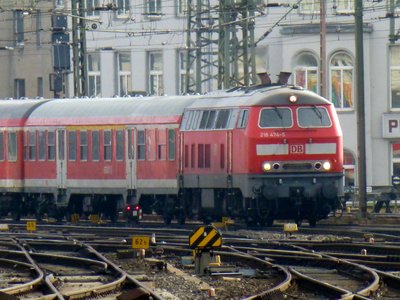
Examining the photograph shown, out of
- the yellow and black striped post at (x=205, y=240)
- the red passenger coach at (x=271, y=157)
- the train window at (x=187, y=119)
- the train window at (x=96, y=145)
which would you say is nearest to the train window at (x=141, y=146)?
the train window at (x=96, y=145)

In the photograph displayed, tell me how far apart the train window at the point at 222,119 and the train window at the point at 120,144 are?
4111mm

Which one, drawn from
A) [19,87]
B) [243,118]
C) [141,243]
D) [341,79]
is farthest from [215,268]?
[19,87]

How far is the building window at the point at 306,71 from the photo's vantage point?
60078 millimetres

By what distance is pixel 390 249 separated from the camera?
23656 millimetres

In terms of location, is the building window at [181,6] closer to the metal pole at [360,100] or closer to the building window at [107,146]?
the metal pole at [360,100]

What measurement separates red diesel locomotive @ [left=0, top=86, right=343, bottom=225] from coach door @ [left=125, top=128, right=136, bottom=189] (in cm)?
2

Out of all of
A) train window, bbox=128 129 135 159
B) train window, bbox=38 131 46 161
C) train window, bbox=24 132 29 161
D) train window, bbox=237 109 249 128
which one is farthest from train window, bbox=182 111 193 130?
train window, bbox=24 132 29 161

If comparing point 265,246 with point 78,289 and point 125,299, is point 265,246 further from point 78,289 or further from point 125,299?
point 125,299

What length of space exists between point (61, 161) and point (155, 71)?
26.2m

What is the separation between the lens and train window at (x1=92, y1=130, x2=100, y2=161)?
37.2m

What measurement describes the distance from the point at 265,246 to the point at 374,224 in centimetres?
967

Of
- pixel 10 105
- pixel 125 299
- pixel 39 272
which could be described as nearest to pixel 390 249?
pixel 39 272

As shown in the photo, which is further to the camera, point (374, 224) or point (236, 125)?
point (374, 224)

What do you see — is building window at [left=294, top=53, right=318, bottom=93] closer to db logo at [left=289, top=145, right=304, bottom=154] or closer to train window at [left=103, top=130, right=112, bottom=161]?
train window at [left=103, top=130, right=112, bottom=161]
